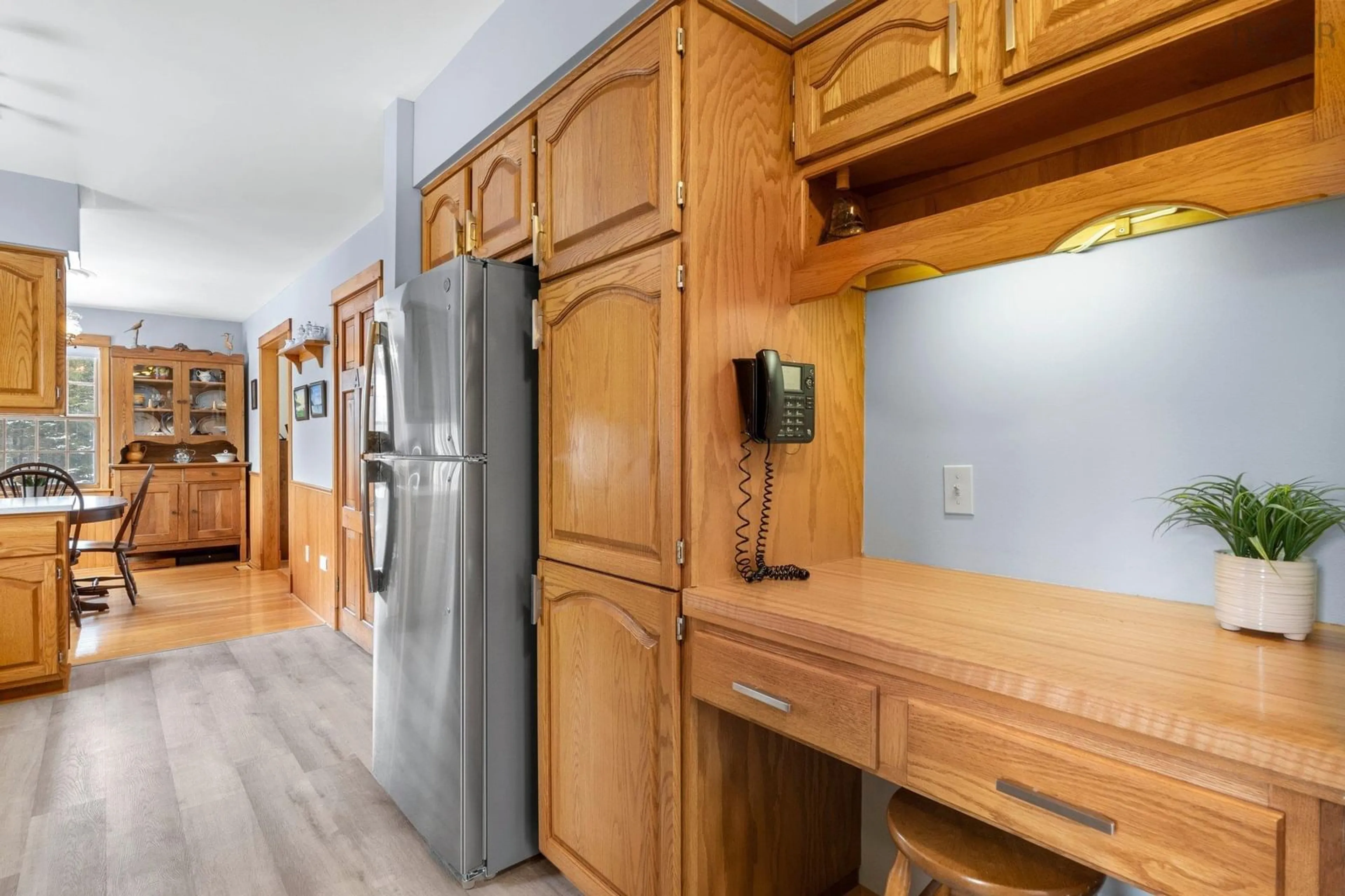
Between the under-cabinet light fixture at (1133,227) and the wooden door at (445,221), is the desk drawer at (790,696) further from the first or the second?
the wooden door at (445,221)

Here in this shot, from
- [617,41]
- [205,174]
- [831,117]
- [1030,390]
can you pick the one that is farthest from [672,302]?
[205,174]

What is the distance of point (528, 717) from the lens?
1918mm

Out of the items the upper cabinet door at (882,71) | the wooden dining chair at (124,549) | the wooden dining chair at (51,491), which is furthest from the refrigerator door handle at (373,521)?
the wooden dining chair at (124,549)

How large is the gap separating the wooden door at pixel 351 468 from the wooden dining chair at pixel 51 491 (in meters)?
1.32

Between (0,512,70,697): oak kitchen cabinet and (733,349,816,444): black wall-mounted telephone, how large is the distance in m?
3.59

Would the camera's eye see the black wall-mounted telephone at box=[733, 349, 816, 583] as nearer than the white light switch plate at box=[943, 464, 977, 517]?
Yes

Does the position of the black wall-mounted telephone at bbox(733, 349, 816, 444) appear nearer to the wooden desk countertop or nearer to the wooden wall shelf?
the wooden desk countertop

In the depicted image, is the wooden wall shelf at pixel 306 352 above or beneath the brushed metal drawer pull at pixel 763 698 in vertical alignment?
above

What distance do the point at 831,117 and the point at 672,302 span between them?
0.57 m

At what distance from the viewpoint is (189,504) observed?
643cm

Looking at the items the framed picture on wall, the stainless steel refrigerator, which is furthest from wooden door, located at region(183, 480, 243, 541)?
the stainless steel refrigerator

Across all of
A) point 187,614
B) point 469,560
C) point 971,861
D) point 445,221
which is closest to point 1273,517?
point 971,861

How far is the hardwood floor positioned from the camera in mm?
3955

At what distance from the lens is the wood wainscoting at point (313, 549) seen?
4.33 meters
